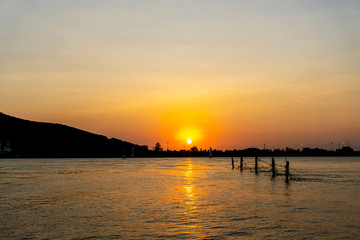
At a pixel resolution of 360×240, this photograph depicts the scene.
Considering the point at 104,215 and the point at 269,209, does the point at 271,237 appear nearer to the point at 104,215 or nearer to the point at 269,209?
the point at 269,209

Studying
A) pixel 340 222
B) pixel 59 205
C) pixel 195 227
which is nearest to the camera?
pixel 195 227

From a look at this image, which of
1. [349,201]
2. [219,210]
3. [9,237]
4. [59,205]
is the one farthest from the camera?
[349,201]

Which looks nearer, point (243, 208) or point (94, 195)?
point (243, 208)

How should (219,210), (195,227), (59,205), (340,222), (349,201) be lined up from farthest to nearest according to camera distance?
1. (349,201)
2. (59,205)
3. (219,210)
4. (340,222)
5. (195,227)

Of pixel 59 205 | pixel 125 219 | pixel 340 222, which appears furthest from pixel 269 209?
pixel 59 205

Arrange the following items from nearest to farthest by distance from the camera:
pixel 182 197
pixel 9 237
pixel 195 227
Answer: pixel 9 237
pixel 195 227
pixel 182 197

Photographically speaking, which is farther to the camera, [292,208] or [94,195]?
[94,195]

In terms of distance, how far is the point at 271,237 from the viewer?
19.7 meters

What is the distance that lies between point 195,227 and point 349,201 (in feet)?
63.0

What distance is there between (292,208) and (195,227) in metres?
11.4

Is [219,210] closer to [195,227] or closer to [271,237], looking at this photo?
[195,227]

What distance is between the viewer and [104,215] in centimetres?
2614

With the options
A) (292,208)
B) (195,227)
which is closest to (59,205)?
(195,227)

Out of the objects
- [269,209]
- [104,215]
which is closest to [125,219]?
[104,215]
